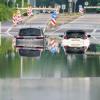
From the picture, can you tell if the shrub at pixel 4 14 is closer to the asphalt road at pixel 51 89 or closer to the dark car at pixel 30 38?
the dark car at pixel 30 38

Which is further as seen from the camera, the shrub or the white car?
the shrub

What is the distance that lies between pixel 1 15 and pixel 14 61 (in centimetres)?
4441

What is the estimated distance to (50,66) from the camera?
22562 mm

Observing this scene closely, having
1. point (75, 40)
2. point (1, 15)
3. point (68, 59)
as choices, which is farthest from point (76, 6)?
point (68, 59)

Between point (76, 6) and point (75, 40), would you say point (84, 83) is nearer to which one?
point (75, 40)

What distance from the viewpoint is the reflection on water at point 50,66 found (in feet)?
64.8

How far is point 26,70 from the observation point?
69.2 ft

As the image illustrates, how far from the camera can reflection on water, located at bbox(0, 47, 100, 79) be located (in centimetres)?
1977

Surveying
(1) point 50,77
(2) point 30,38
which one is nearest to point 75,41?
(2) point 30,38

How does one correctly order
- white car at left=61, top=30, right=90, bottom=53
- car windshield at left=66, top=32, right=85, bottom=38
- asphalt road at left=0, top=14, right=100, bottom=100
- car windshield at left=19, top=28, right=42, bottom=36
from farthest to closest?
car windshield at left=19, top=28, right=42, bottom=36, car windshield at left=66, top=32, right=85, bottom=38, white car at left=61, top=30, right=90, bottom=53, asphalt road at left=0, top=14, right=100, bottom=100

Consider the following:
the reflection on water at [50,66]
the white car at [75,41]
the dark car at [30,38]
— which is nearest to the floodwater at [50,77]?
the reflection on water at [50,66]

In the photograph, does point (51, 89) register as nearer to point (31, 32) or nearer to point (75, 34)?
point (75, 34)

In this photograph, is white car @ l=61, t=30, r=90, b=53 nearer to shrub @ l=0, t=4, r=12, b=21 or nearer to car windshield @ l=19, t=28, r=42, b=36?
car windshield @ l=19, t=28, r=42, b=36

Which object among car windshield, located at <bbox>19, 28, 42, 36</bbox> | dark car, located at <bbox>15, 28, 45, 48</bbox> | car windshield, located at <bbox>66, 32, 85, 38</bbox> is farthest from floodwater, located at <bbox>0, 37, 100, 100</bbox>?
car windshield, located at <bbox>19, 28, 42, 36</bbox>
